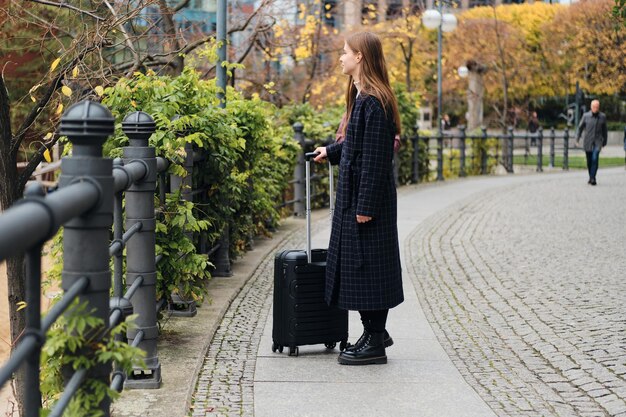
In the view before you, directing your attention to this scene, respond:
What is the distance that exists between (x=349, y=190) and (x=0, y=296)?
556 inches

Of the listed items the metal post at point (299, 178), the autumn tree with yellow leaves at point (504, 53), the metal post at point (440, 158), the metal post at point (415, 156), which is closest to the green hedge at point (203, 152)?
the metal post at point (299, 178)

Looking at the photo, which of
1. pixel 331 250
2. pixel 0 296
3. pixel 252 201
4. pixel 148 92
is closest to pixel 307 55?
pixel 0 296

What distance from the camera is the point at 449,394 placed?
16.9ft

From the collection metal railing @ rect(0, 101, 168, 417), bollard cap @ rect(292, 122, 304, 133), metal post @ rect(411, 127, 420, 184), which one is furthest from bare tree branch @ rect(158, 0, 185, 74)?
A: metal post @ rect(411, 127, 420, 184)

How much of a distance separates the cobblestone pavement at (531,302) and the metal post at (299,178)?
173cm

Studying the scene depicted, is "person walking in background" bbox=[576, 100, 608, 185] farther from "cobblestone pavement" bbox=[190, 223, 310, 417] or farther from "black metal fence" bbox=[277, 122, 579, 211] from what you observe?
"cobblestone pavement" bbox=[190, 223, 310, 417]

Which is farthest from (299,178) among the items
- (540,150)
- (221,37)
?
(540,150)

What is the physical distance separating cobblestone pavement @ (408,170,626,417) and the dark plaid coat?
29.0 inches

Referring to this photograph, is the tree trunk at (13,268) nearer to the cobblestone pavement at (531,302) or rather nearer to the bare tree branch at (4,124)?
the bare tree branch at (4,124)

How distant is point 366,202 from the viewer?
5.50 m

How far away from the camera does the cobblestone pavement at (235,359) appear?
16.0 ft

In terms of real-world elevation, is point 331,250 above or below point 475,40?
below

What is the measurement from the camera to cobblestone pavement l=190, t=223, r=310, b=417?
16.0 ft

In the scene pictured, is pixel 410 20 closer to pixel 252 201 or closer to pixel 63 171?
pixel 252 201
